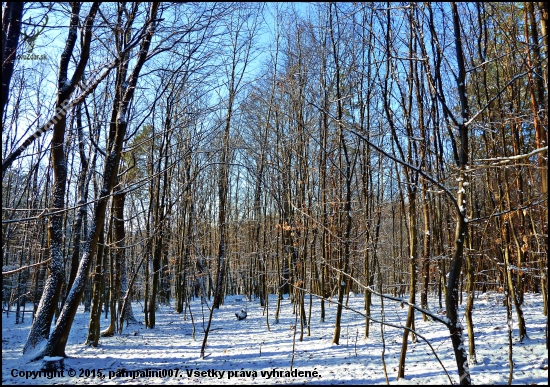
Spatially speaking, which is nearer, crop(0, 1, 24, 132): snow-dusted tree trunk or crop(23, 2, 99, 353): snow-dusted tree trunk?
crop(0, 1, 24, 132): snow-dusted tree trunk

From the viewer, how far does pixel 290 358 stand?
7.17m

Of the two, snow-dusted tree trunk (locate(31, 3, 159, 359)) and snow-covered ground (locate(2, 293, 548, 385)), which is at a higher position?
snow-dusted tree trunk (locate(31, 3, 159, 359))

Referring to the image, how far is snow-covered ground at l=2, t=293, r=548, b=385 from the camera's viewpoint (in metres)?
5.75

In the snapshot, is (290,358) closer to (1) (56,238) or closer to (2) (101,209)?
(2) (101,209)

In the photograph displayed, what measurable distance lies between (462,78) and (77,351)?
8942mm

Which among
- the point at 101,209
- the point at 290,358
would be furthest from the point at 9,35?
the point at 290,358

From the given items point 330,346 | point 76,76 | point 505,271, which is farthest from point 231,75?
point 505,271

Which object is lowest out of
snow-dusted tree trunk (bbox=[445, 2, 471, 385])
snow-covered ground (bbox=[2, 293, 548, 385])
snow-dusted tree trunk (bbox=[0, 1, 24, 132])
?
snow-covered ground (bbox=[2, 293, 548, 385])

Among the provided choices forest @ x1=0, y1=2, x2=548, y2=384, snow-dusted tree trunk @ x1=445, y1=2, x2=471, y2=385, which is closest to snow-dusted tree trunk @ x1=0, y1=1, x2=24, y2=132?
forest @ x1=0, y1=2, x2=548, y2=384

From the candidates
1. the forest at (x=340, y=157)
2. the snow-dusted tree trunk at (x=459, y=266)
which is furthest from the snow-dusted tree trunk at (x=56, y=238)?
the snow-dusted tree trunk at (x=459, y=266)

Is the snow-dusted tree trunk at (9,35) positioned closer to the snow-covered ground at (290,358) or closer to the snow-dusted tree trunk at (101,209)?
the snow-dusted tree trunk at (101,209)

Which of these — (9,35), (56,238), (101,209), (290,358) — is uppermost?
(9,35)

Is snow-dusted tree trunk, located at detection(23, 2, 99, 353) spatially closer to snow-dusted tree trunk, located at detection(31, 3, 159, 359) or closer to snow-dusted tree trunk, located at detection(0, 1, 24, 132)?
snow-dusted tree trunk, located at detection(31, 3, 159, 359)

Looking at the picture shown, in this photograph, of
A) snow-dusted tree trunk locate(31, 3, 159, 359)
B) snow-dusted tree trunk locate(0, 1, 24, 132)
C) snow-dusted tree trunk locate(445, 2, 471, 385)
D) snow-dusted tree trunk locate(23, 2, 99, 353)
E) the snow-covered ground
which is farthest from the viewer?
snow-dusted tree trunk locate(23, 2, 99, 353)
